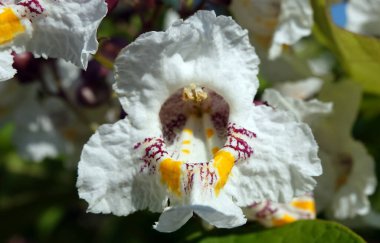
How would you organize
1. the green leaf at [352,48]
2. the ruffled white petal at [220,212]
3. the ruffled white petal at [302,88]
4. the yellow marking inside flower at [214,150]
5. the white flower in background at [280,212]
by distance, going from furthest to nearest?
the ruffled white petal at [302,88] → the green leaf at [352,48] → the white flower in background at [280,212] → the yellow marking inside flower at [214,150] → the ruffled white petal at [220,212]

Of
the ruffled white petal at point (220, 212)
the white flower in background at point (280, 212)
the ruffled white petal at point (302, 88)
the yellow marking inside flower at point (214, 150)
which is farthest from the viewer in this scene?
the ruffled white petal at point (302, 88)

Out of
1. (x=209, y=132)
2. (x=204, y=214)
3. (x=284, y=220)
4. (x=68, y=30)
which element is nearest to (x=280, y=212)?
(x=284, y=220)

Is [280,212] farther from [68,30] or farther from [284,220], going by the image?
[68,30]

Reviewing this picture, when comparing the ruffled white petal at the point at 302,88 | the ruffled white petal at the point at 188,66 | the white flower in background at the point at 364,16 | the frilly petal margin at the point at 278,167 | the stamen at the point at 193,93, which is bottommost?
the ruffled white petal at the point at 302,88

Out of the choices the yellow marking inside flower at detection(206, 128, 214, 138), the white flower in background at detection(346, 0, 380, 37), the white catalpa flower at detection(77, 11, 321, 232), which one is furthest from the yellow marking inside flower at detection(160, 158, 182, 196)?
the white flower in background at detection(346, 0, 380, 37)

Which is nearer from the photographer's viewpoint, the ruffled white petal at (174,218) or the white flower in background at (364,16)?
the ruffled white petal at (174,218)

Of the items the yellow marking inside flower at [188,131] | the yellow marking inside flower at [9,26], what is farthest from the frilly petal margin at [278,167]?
the yellow marking inside flower at [9,26]

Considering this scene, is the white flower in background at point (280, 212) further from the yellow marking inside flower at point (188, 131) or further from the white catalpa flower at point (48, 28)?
the white catalpa flower at point (48, 28)
